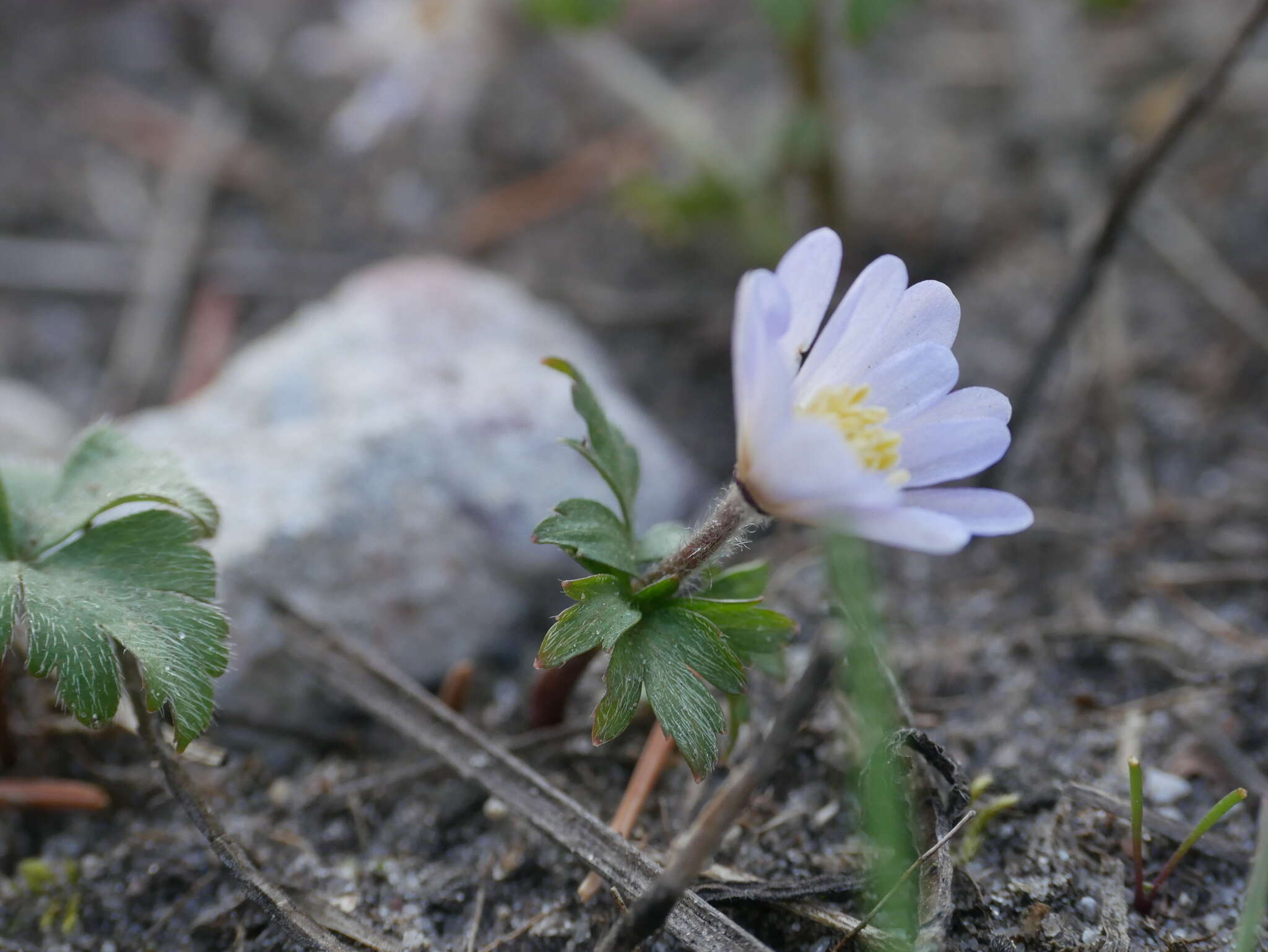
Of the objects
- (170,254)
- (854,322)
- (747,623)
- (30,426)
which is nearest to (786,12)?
(854,322)

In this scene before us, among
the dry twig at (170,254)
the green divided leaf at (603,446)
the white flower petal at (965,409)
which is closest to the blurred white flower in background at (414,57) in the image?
the dry twig at (170,254)

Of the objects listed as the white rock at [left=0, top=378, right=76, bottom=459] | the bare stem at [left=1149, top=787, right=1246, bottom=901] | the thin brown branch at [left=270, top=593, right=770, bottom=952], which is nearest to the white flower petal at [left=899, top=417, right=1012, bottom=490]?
the bare stem at [left=1149, top=787, right=1246, bottom=901]

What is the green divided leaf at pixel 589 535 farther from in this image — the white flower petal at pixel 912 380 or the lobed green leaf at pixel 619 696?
the white flower petal at pixel 912 380

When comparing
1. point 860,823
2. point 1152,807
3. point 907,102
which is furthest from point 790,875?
point 907,102

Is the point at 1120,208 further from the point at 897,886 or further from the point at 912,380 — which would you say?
the point at 897,886

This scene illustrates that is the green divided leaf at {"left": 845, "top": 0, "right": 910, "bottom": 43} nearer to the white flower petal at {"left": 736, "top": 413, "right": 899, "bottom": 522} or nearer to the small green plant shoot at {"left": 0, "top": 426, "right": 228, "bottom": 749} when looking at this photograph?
the white flower petal at {"left": 736, "top": 413, "right": 899, "bottom": 522}

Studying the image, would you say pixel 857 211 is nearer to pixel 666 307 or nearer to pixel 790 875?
pixel 666 307
